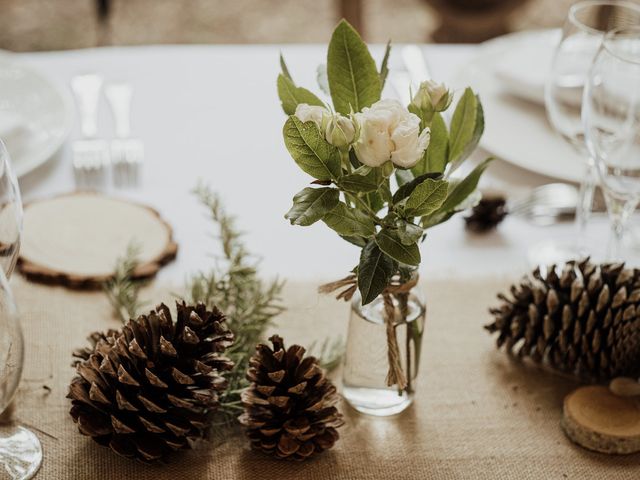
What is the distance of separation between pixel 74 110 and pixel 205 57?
0.25m

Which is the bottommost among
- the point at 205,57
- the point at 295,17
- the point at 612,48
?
the point at 295,17

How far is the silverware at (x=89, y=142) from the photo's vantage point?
112 centimetres

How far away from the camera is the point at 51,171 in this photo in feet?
3.72

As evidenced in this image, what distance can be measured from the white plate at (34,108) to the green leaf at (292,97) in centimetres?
47

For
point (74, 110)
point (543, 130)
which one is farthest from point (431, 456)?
point (74, 110)

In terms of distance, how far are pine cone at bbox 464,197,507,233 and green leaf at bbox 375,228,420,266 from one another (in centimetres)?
41

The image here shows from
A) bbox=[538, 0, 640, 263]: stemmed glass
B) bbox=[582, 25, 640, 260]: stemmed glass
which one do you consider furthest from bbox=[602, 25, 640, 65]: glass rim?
bbox=[538, 0, 640, 263]: stemmed glass

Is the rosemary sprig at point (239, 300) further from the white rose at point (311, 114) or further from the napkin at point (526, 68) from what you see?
the napkin at point (526, 68)

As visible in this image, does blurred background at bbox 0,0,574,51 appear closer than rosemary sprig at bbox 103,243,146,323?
No

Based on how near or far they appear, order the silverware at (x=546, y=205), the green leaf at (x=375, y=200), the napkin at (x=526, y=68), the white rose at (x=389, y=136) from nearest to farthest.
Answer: the white rose at (x=389, y=136)
the green leaf at (x=375, y=200)
the silverware at (x=546, y=205)
the napkin at (x=526, y=68)

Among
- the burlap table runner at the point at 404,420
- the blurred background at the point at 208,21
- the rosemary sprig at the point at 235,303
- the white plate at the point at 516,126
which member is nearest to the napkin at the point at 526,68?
the white plate at the point at 516,126

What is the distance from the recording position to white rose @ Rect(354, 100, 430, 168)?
2.10 ft

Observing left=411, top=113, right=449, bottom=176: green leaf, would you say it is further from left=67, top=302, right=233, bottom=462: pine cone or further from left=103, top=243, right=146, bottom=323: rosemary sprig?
left=103, top=243, right=146, bottom=323: rosemary sprig

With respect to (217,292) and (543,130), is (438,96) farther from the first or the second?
(543,130)
